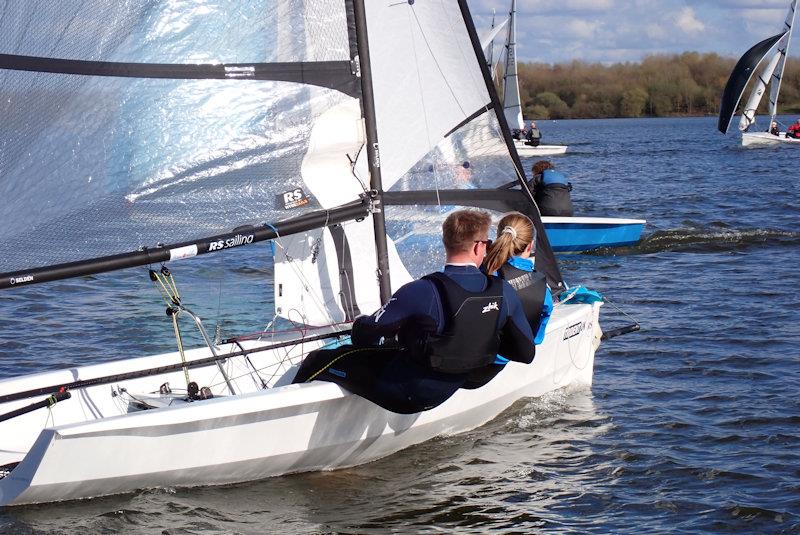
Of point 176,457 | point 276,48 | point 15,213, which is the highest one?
point 276,48

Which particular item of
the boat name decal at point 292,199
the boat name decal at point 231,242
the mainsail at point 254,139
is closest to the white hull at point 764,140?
the mainsail at point 254,139

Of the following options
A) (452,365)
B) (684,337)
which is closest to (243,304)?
(684,337)

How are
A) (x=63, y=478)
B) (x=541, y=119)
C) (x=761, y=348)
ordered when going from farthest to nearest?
1. (x=541, y=119)
2. (x=761, y=348)
3. (x=63, y=478)

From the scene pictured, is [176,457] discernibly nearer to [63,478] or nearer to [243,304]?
[63,478]

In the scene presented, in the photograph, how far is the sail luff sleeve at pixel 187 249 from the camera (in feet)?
16.6

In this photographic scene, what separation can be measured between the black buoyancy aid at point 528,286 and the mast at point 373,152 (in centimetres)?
79

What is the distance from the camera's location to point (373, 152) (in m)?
6.13

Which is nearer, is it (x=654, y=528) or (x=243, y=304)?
(x=654, y=528)

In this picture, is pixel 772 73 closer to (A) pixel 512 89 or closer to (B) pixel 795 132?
(B) pixel 795 132

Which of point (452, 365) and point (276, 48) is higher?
point (276, 48)

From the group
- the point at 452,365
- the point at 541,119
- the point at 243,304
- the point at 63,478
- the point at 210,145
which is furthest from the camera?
the point at 541,119

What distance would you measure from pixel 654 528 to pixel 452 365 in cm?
120

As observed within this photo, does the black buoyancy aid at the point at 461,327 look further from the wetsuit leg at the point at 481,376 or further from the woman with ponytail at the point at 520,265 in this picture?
the woman with ponytail at the point at 520,265

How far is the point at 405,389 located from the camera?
203 inches
